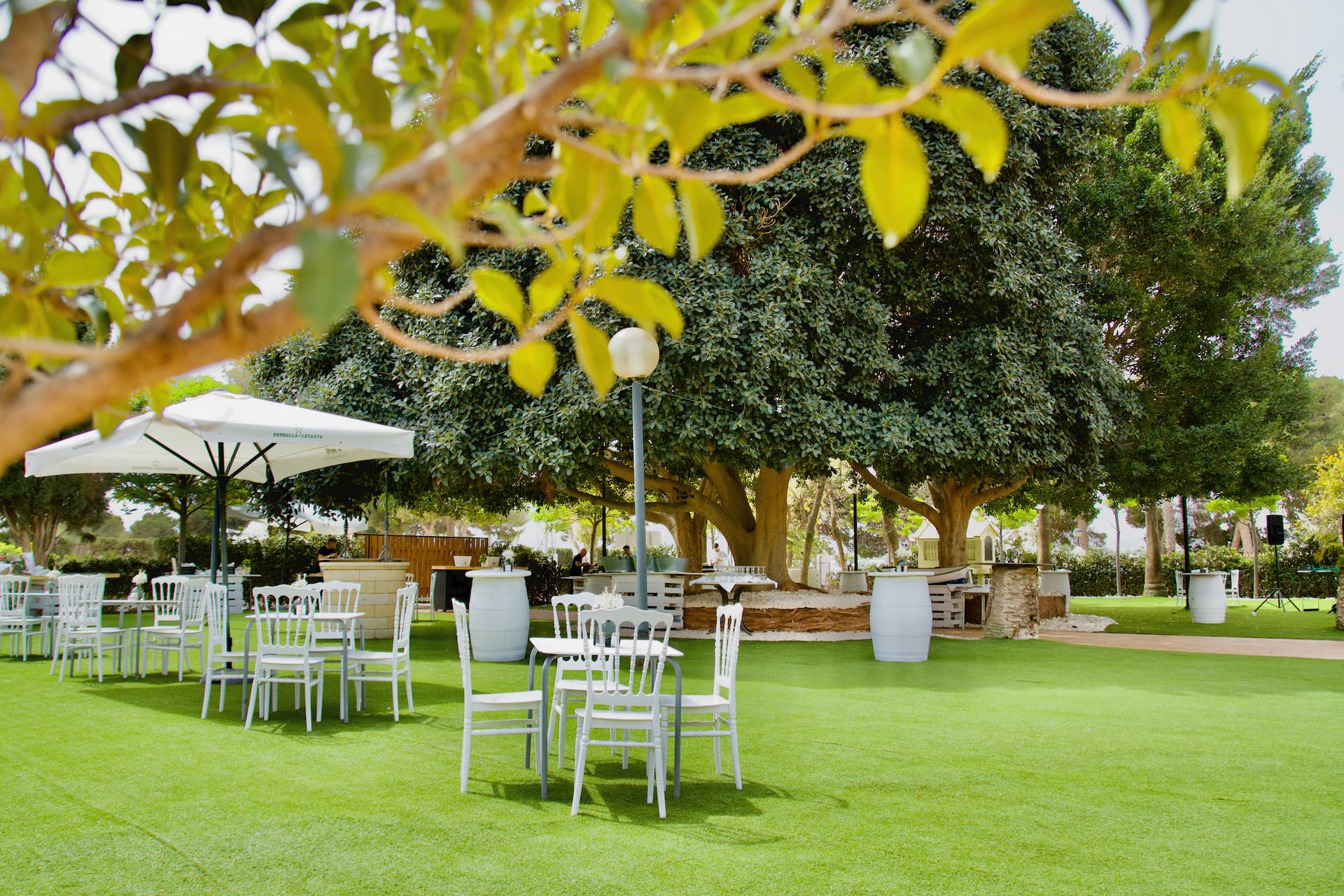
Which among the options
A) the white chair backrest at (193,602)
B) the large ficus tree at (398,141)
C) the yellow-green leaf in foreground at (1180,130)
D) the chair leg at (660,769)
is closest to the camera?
the large ficus tree at (398,141)

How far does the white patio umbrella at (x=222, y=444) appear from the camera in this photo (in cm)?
705

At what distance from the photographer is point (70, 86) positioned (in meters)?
0.93

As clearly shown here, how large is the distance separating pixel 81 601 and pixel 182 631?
150 centimetres

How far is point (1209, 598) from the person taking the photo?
14.6 m

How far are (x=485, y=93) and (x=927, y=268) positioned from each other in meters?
12.3

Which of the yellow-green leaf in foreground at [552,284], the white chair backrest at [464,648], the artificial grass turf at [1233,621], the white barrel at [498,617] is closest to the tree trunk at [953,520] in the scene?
the artificial grass turf at [1233,621]

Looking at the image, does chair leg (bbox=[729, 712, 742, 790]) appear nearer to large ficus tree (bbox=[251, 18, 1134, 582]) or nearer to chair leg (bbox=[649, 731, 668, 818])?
chair leg (bbox=[649, 731, 668, 818])

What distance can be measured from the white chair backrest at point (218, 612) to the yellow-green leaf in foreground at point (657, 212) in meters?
6.86

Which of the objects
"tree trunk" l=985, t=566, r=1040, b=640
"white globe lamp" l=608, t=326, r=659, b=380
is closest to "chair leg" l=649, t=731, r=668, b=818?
"white globe lamp" l=608, t=326, r=659, b=380

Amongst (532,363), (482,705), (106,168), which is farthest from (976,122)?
A: (482,705)

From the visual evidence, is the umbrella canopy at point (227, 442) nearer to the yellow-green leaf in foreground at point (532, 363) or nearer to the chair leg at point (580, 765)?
the chair leg at point (580, 765)

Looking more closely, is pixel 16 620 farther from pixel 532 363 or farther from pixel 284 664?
pixel 532 363

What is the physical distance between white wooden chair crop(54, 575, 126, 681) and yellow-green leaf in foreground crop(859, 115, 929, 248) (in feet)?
29.4

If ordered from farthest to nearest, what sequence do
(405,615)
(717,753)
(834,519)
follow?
(834,519)
(405,615)
(717,753)
